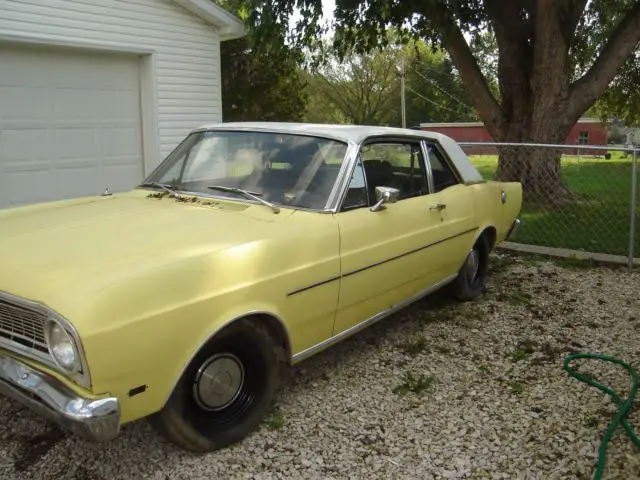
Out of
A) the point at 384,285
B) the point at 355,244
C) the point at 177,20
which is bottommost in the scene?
the point at 384,285

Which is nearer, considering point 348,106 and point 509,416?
point 509,416

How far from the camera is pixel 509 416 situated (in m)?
3.36

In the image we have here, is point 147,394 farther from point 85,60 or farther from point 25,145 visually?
point 85,60

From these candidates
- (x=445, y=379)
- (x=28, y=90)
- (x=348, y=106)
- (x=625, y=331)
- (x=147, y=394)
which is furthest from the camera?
(x=348, y=106)

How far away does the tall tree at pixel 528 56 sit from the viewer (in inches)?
380

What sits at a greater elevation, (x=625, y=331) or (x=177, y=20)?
(x=177, y=20)

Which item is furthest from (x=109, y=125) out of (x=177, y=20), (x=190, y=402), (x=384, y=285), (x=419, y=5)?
(x=190, y=402)

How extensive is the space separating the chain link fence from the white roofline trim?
4.10 m

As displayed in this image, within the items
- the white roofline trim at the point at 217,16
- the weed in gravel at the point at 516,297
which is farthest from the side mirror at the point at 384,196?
the white roofline trim at the point at 217,16

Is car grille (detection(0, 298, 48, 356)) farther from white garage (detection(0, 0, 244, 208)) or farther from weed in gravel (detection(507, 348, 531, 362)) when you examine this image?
white garage (detection(0, 0, 244, 208))

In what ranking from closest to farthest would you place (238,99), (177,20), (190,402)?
(190,402) < (177,20) < (238,99)

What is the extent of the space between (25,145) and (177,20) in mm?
2994

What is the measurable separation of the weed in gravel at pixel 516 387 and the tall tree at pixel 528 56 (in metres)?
6.45

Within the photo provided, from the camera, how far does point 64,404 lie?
2289 mm
